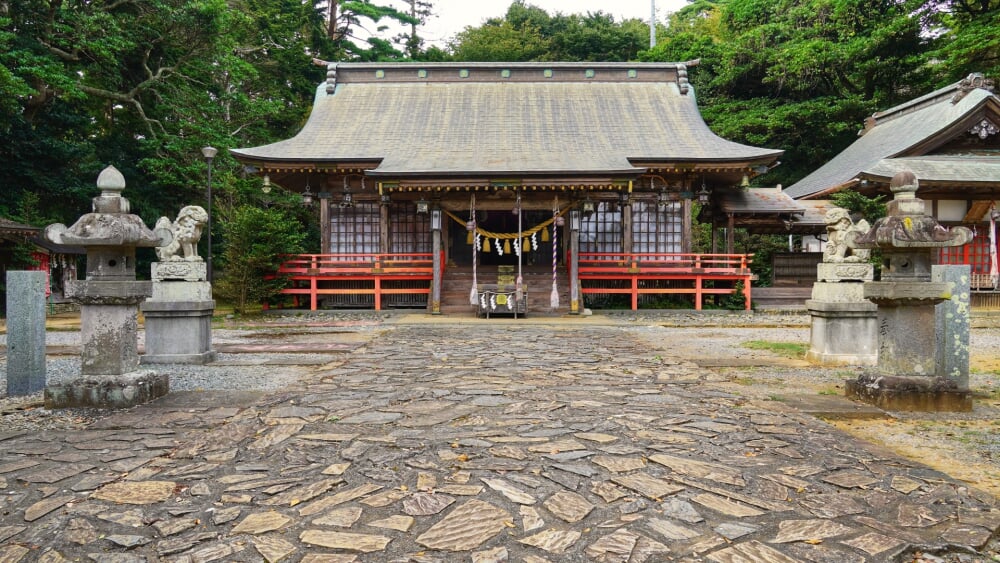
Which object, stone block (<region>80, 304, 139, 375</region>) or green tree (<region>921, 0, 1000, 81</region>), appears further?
green tree (<region>921, 0, 1000, 81</region>)

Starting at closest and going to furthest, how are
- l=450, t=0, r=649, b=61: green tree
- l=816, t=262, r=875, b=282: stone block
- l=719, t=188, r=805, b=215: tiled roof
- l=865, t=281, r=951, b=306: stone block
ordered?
1. l=865, t=281, r=951, b=306: stone block
2. l=816, t=262, r=875, b=282: stone block
3. l=719, t=188, r=805, b=215: tiled roof
4. l=450, t=0, r=649, b=61: green tree

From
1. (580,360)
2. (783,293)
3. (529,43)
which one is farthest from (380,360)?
(529,43)

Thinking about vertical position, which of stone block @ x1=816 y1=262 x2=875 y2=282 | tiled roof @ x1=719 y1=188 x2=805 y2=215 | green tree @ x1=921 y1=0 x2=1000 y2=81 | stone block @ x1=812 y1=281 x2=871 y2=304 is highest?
green tree @ x1=921 y1=0 x2=1000 y2=81

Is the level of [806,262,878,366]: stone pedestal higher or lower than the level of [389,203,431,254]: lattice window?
lower

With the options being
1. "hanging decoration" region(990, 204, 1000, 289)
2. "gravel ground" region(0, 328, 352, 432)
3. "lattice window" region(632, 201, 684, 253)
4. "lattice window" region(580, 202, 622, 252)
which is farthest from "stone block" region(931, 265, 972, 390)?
"hanging decoration" region(990, 204, 1000, 289)

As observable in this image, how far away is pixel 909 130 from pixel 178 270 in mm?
23370

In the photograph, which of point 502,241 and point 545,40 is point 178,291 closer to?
point 502,241

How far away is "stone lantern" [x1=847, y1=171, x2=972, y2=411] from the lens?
515cm

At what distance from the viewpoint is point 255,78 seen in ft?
83.7

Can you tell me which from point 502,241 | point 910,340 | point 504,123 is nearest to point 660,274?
point 502,241

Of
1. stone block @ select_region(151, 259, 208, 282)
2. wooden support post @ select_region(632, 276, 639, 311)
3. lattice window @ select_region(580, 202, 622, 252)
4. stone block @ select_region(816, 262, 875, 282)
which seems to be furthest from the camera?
lattice window @ select_region(580, 202, 622, 252)

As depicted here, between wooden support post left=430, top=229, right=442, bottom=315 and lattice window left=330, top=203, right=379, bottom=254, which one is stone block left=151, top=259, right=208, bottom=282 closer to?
wooden support post left=430, top=229, right=442, bottom=315

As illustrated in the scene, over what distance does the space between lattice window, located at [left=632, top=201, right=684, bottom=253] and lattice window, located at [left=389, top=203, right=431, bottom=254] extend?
6989 mm

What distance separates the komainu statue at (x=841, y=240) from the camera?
24.9ft
